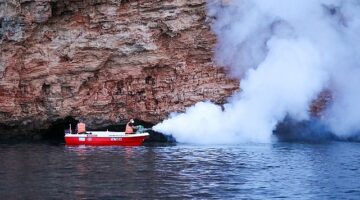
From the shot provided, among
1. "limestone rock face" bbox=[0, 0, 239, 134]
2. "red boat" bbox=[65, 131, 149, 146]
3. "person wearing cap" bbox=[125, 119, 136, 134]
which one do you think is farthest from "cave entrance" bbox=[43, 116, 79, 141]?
"person wearing cap" bbox=[125, 119, 136, 134]

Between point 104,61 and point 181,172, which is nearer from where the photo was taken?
point 181,172

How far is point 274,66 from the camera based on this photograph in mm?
48750

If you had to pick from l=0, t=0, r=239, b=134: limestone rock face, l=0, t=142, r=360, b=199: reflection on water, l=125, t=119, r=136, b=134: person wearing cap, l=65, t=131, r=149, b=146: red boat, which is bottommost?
l=0, t=142, r=360, b=199: reflection on water

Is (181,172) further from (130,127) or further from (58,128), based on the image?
(58,128)

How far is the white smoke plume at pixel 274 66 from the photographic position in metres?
48.8

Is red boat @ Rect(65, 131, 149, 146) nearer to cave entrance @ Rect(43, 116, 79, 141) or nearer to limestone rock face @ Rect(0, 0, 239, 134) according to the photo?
limestone rock face @ Rect(0, 0, 239, 134)

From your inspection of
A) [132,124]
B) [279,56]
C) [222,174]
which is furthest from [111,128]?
[222,174]

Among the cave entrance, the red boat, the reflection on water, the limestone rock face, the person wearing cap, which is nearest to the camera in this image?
the reflection on water

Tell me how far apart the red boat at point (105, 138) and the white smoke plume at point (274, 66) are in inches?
136

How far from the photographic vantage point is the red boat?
46.9 m

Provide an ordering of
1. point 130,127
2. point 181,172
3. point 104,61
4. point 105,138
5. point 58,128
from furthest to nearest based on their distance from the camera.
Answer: point 58,128, point 104,61, point 130,127, point 105,138, point 181,172

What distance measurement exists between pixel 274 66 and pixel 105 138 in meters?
13.4

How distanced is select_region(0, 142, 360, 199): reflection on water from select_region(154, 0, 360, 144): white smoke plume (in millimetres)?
4195

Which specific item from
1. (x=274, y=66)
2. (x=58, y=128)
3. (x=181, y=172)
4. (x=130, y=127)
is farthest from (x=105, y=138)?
(x=181, y=172)
